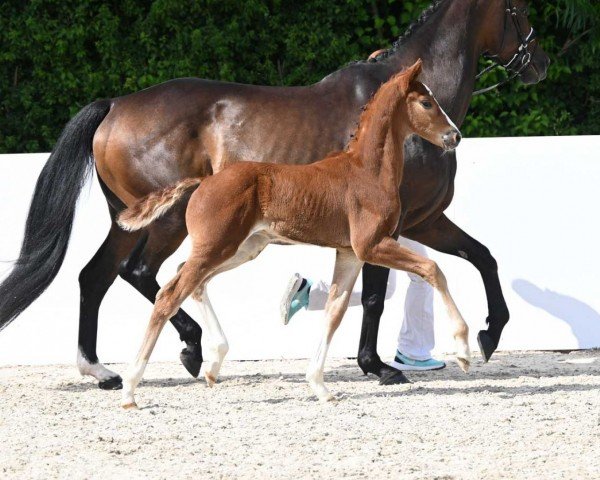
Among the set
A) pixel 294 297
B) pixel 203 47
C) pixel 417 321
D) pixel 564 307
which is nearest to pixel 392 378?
pixel 417 321

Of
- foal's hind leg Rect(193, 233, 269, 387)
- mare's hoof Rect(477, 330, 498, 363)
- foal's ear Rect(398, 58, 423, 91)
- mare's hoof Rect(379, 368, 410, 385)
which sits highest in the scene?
foal's ear Rect(398, 58, 423, 91)

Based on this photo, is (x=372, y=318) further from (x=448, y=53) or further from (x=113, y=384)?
(x=448, y=53)

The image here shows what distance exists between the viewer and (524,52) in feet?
21.5

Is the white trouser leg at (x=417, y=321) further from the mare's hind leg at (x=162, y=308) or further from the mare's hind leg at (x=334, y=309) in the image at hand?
the mare's hind leg at (x=162, y=308)

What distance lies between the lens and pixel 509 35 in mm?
6543

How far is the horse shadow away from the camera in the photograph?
286 inches

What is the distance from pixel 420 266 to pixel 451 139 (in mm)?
669

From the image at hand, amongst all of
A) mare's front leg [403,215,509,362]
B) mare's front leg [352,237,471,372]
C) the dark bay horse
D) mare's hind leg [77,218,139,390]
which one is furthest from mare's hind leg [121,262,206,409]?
mare's front leg [403,215,509,362]

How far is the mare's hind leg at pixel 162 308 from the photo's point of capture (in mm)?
5219

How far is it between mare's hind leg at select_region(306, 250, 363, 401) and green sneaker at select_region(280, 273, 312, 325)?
0.96 meters

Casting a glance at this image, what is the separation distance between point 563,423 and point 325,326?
1228 mm

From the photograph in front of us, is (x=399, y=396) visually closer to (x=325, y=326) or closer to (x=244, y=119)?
(x=325, y=326)

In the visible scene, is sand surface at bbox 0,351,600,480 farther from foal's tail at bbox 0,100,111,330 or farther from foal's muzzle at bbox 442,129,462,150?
foal's muzzle at bbox 442,129,462,150

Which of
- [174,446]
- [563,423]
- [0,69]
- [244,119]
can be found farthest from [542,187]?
[0,69]
